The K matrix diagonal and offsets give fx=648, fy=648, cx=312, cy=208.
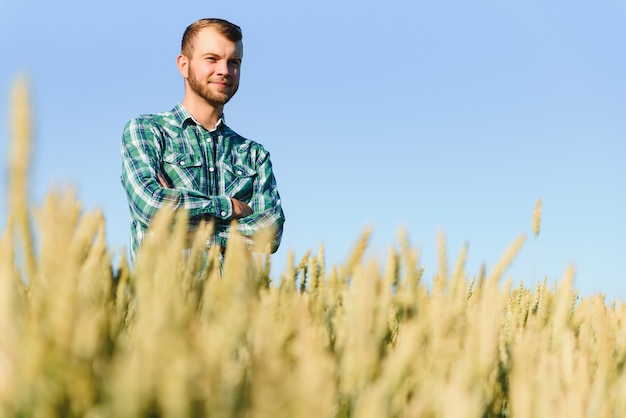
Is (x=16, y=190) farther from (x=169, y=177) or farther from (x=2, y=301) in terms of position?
(x=169, y=177)

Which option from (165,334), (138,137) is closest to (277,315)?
(165,334)

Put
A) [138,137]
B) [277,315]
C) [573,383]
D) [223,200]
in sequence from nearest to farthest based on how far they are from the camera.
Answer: [573,383]
[277,315]
[223,200]
[138,137]

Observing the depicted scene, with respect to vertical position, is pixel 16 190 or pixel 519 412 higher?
pixel 16 190

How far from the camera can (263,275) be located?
41.0 inches

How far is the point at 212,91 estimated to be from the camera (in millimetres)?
3314

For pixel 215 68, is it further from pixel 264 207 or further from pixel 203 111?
pixel 264 207

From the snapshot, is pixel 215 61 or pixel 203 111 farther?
pixel 203 111

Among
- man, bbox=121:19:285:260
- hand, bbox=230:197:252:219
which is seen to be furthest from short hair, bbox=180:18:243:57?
hand, bbox=230:197:252:219

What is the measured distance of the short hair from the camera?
3379mm

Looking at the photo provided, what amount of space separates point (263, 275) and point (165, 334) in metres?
0.57

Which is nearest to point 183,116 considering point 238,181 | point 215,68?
point 215,68

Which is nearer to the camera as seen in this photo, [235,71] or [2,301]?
[2,301]

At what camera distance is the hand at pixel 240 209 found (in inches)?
115

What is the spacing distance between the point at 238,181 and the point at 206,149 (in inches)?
9.4
